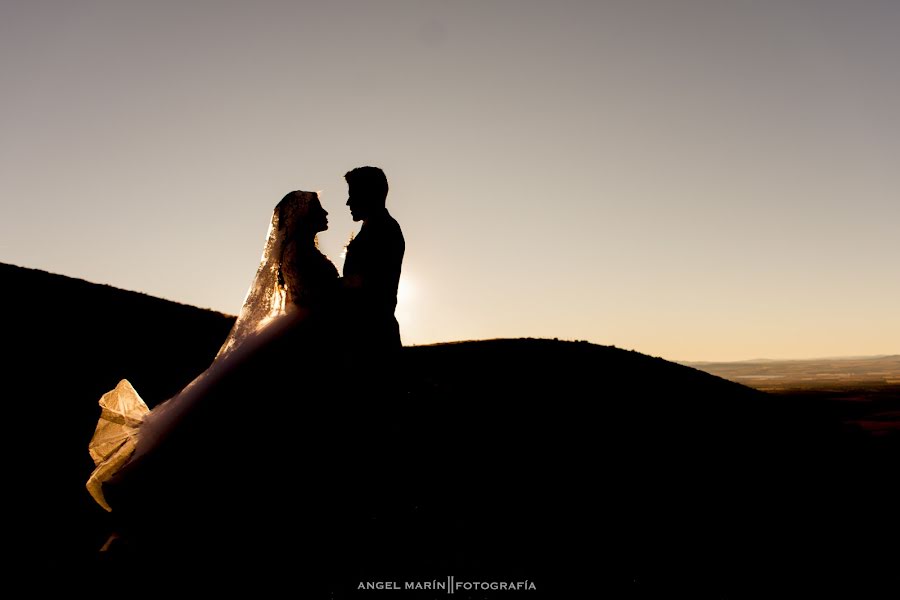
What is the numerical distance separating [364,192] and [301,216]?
54cm

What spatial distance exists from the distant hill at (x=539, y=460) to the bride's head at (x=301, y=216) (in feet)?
4.02

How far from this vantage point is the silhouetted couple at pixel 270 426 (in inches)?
134

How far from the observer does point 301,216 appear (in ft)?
14.9

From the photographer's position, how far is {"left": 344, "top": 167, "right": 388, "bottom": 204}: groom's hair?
451 cm

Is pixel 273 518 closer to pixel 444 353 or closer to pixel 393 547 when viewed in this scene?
pixel 393 547

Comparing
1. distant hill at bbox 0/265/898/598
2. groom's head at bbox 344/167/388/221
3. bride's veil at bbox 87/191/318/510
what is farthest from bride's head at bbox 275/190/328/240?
distant hill at bbox 0/265/898/598

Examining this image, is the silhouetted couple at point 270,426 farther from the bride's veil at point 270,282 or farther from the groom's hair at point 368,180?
the groom's hair at point 368,180

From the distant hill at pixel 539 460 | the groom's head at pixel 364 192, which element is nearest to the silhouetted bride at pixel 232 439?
the distant hill at pixel 539 460

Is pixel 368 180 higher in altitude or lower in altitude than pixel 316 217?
higher

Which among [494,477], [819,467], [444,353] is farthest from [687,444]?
[444,353]

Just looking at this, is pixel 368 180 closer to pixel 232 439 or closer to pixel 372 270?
pixel 372 270

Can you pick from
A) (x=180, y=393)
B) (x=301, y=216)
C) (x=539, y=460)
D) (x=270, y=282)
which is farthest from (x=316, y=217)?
(x=539, y=460)

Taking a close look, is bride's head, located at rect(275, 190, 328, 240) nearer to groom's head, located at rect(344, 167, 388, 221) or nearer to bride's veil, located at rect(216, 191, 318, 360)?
bride's veil, located at rect(216, 191, 318, 360)

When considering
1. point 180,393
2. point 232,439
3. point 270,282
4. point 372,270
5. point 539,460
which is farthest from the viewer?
point 539,460
